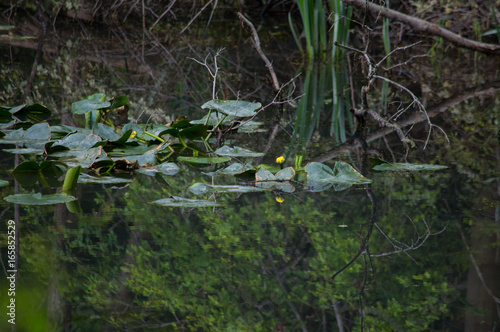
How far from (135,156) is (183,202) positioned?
481mm

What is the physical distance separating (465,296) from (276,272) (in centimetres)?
36

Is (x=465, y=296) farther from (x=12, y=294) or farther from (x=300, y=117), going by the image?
(x=300, y=117)

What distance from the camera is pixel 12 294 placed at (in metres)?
1.05

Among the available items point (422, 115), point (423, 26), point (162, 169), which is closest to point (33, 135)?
point (162, 169)

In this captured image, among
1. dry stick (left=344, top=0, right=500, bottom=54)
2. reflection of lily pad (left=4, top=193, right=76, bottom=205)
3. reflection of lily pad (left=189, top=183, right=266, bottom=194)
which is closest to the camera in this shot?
reflection of lily pad (left=4, top=193, right=76, bottom=205)

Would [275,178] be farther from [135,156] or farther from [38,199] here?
[38,199]

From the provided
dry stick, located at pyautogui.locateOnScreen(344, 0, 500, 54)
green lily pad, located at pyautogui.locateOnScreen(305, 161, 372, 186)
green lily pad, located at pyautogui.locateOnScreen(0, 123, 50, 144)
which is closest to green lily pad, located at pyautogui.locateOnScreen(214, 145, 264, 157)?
green lily pad, located at pyautogui.locateOnScreen(305, 161, 372, 186)

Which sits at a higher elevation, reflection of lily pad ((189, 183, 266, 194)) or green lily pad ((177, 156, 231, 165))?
reflection of lily pad ((189, 183, 266, 194))

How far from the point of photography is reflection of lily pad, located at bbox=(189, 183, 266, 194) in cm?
166

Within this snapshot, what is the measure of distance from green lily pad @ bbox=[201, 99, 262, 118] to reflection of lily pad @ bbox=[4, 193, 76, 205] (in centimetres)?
82

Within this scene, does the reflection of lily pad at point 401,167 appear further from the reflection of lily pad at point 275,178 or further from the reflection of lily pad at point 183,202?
the reflection of lily pad at point 183,202

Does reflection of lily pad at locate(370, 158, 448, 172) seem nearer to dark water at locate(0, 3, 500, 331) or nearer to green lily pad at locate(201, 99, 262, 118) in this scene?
dark water at locate(0, 3, 500, 331)

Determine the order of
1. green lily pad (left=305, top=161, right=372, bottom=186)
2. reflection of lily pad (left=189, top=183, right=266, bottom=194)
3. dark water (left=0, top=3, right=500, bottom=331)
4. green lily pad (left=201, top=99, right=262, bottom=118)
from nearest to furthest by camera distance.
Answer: dark water (left=0, top=3, right=500, bottom=331) < reflection of lily pad (left=189, top=183, right=266, bottom=194) < green lily pad (left=305, top=161, right=372, bottom=186) < green lily pad (left=201, top=99, right=262, bottom=118)

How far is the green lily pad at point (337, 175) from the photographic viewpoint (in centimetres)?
176
